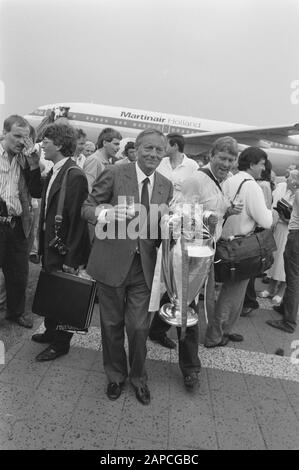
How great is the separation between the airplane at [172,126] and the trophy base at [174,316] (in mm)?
13892

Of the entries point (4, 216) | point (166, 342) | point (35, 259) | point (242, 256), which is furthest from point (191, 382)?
point (35, 259)

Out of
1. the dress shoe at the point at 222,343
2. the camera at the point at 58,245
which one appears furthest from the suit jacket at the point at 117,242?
the dress shoe at the point at 222,343

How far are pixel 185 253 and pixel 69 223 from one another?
101 cm

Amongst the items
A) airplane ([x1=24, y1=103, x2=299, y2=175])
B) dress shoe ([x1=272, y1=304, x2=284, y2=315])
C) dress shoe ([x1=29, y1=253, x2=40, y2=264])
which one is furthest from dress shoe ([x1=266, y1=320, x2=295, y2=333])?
airplane ([x1=24, y1=103, x2=299, y2=175])

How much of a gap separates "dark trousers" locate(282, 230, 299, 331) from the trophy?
1.85 metres

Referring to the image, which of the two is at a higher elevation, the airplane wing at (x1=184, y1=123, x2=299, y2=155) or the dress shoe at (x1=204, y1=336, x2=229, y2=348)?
the airplane wing at (x1=184, y1=123, x2=299, y2=155)

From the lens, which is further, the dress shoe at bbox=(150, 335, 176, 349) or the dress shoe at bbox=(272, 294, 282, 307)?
the dress shoe at bbox=(272, 294, 282, 307)

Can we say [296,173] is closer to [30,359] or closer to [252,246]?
[252,246]

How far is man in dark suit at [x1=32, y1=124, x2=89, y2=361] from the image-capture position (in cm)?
244

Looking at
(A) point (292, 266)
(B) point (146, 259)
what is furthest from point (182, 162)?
(B) point (146, 259)

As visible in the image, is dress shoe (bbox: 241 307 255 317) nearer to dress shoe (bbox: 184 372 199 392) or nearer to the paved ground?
the paved ground

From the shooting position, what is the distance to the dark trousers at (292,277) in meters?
3.53

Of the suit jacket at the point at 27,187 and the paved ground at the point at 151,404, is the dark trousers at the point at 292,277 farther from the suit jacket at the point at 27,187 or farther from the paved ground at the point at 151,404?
the suit jacket at the point at 27,187

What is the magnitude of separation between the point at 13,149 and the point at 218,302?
221 centimetres
